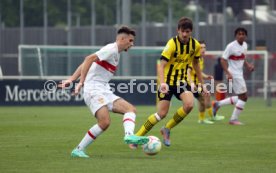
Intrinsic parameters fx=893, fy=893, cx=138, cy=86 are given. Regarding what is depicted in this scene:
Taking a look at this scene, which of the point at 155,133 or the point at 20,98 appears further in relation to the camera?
the point at 20,98

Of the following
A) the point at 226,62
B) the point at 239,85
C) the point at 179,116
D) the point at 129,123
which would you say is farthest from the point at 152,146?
the point at 239,85

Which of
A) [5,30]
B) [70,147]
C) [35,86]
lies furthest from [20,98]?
[70,147]

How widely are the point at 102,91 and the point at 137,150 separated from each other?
159 centimetres

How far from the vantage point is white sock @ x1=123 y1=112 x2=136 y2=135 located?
12445mm

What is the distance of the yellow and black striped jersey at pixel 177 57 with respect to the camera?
47.3ft

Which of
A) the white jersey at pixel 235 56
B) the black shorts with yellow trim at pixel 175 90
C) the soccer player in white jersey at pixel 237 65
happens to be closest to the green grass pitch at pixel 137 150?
the soccer player in white jersey at pixel 237 65

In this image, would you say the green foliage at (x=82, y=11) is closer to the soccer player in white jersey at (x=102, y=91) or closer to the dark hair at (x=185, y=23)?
the dark hair at (x=185, y=23)

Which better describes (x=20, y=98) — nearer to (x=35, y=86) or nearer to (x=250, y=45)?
(x=35, y=86)

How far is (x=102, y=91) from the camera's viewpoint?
41.6ft

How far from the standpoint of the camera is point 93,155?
42.5 ft

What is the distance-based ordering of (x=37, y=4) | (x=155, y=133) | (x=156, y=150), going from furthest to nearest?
(x=37, y=4) → (x=155, y=133) → (x=156, y=150)

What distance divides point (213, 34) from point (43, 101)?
14.0 m

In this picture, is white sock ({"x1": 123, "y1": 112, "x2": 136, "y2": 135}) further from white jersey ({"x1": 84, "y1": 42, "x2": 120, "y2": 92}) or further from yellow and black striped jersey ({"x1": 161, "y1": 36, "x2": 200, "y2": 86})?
yellow and black striped jersey ({"x1": 161, "y1": 36, "x2": 200, "y2": 86})

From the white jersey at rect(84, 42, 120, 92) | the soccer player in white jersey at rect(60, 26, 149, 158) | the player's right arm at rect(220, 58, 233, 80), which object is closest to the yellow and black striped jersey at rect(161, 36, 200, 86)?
the soccer player in white jersey at rect(60, 26, 149, 158)
